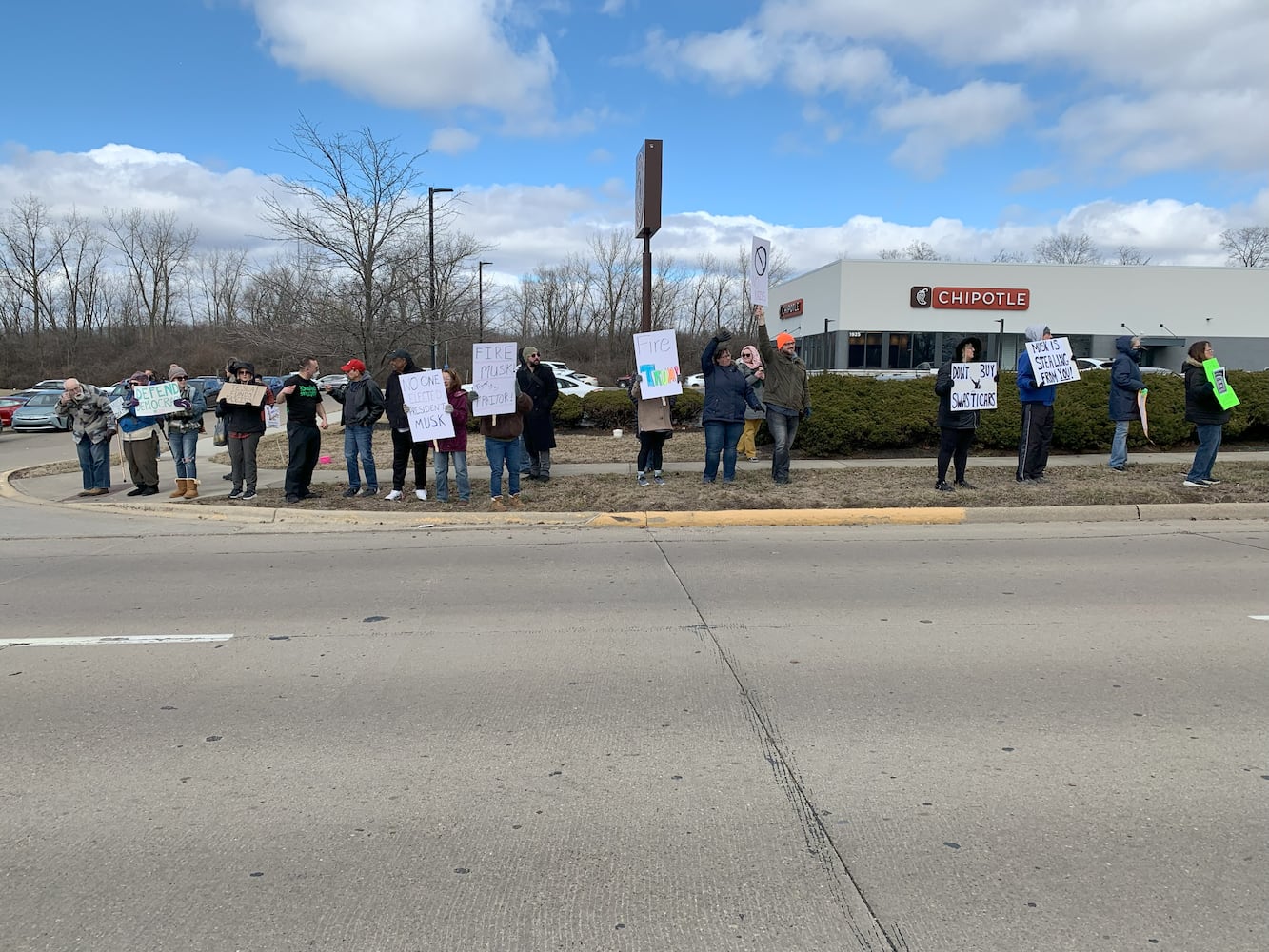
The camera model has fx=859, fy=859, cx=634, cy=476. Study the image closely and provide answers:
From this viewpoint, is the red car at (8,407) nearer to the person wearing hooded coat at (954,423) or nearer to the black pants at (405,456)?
the black pants at (405,456)

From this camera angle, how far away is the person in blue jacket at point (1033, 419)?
36.8ft

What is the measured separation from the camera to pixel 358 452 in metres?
11.4

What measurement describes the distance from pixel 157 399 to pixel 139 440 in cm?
89

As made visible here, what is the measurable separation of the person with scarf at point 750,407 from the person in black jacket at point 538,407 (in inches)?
102

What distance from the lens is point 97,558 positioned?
8.57 metres

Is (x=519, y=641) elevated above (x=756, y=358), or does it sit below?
below

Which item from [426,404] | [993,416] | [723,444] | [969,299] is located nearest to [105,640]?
[426,404]

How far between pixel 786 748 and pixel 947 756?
720mm

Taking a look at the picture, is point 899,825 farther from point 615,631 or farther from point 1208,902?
point 615,631

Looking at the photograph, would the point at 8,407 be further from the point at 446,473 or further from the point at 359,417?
the point at 446,473

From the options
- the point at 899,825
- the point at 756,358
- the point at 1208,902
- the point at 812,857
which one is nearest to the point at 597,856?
the point at 812,857

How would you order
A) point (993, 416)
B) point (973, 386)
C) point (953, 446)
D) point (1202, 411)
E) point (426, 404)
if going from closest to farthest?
point (426, 404) → point (973, 386) → point (1202, 411) → point (953, 446) → point (993, 416)

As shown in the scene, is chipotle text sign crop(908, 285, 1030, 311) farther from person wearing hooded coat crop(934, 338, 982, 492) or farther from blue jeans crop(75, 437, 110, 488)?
blue jeans crop(75, 437, 110, 488)

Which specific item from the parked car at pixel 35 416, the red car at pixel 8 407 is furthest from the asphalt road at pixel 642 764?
→ the red car at pixel 8 407
